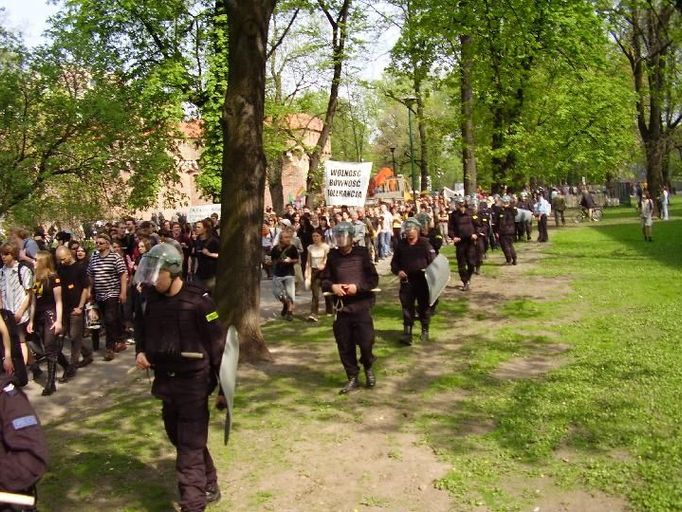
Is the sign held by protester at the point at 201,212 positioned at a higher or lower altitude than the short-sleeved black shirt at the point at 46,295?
higher

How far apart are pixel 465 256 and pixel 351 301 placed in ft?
23.2

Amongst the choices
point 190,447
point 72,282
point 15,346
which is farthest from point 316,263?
point 190,447

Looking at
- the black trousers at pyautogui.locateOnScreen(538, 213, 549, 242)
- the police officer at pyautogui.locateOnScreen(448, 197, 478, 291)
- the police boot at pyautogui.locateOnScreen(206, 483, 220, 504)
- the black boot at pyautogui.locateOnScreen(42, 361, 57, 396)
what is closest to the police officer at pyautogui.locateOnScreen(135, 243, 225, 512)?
the police boot at pyautogui.locateOnScreen(206, 483, 220, 504)

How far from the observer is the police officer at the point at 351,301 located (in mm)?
7691

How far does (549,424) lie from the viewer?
6.37 metres

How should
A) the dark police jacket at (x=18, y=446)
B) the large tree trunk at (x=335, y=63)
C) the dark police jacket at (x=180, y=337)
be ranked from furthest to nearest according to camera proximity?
1. the large tree trunk at (x=335, y=63)
2. the dark police jacket at (x=180, y=337)
3. the dark police jacket at (x=18, y=446)

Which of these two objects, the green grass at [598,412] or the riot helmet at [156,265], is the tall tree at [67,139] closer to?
the green grass at [598,412]

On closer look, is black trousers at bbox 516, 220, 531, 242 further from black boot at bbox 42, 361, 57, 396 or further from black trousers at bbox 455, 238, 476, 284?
black boot at bbox 42, 361, 57, 396

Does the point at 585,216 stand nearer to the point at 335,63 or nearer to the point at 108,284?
the point at 335,63

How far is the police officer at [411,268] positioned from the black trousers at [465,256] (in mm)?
4263

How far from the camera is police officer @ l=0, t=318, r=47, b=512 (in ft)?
10.8

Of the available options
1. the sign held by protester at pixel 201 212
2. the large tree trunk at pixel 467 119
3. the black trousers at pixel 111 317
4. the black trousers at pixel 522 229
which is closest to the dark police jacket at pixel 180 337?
the black trousers at pixel 111 317

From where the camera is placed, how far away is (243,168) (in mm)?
8750

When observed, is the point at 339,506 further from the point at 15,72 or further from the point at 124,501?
the point at 15,72
